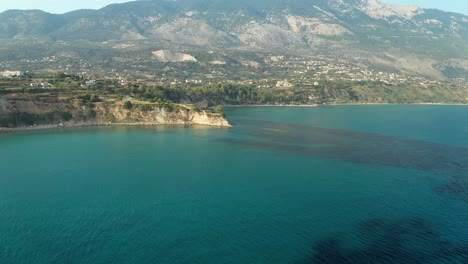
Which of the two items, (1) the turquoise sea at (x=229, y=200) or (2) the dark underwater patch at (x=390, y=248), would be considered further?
(1) the turquoise sea at (x=229, y=200)

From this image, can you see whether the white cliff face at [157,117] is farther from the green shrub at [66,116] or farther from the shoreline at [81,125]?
the green shrub at [66,116]

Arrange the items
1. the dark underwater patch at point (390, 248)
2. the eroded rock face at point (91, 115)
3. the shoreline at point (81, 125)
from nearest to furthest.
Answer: the dark underwater patch at point (390, 248) < the shoreline at point (81, 125) < the eroded rock face at point (91, 115)

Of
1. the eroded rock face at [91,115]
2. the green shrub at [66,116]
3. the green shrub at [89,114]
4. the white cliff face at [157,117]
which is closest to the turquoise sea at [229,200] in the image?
the eroded rock face at [91,115]

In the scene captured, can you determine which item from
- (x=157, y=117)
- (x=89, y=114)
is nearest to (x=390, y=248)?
(x=157, y=117)

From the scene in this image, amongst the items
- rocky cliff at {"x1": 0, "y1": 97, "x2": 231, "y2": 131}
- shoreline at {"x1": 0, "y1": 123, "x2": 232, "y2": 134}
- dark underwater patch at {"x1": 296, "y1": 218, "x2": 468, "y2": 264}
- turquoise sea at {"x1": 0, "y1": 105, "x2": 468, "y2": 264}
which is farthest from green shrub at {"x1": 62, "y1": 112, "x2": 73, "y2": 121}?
dark underwater patch at {"x1": 296, "y1": 218, "x2": 468, "y2": 264}

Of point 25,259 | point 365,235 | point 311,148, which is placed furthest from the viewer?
point 311,148

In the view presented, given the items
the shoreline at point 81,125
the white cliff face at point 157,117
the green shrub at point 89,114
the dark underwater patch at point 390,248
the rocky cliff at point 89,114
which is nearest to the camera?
the dark underwater patch at point 390,248

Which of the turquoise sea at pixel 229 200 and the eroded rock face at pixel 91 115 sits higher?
the eroded rock face at pixel 91 115

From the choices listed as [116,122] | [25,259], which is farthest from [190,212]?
[116,122]

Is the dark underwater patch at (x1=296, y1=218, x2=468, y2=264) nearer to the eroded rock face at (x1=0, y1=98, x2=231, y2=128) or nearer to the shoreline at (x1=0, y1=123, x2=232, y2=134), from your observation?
the shoreline at (x1=0, y1=123, x2=232, y2=134)

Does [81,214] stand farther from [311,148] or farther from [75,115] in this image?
[75,115]
